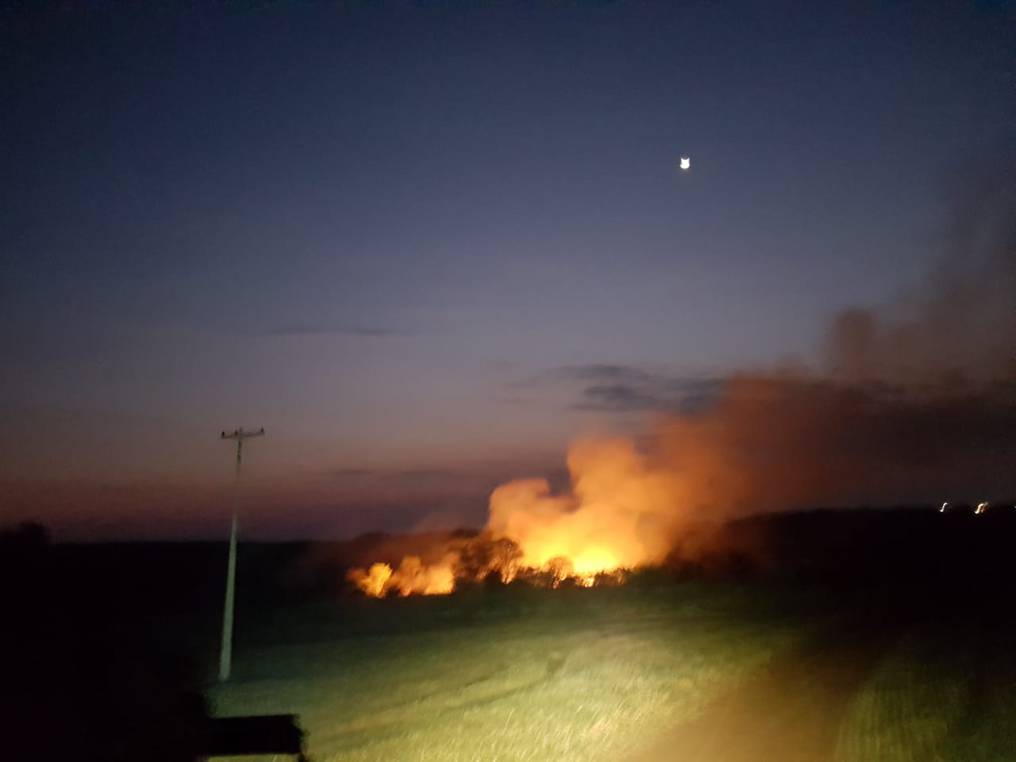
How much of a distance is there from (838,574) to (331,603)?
27.5 metres

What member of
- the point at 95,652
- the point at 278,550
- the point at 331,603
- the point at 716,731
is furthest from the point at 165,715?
the point at 278,550

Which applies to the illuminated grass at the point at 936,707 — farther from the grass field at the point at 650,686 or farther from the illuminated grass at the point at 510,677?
the illuminated grass at the point at 510,677

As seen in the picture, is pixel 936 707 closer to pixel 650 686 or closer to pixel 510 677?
pixel 650 686

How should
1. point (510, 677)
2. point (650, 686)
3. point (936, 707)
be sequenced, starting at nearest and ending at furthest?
point (936, 707), point (650, 686), point (510, 677)

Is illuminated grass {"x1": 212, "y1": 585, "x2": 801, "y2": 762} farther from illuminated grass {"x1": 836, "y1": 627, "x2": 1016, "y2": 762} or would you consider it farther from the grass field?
illuminated grass {"x1": 836, "y1": 627, "x2": 1016, "y2": 762}

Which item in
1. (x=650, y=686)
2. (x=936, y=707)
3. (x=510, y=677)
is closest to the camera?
(x=936, y=707)

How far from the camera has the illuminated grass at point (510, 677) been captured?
1673 centimetres

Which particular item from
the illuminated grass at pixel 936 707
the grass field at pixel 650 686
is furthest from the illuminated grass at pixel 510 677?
the illuminated grass at pixel 936 707

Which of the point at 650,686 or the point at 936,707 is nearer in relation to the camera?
the point at 936,707

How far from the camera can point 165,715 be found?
54.2ft

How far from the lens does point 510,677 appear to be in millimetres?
22766

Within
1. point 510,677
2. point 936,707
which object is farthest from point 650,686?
point 936,707

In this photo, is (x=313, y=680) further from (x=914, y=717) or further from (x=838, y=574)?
(x=838, y=574)

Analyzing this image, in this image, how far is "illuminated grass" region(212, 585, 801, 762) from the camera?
16.7m
